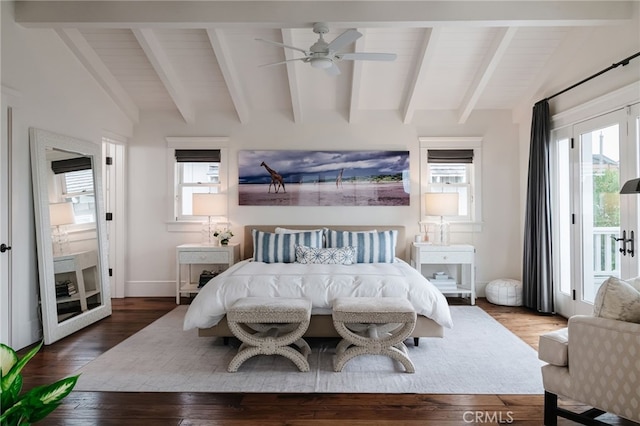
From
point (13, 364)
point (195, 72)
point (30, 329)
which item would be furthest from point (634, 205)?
point (30, 329)

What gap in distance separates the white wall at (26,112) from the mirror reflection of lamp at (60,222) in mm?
193

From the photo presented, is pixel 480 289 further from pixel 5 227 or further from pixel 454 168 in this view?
pixel 5 227

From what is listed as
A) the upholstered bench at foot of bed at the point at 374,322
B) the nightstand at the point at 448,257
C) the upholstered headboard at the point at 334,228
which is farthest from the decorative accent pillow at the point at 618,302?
the upholstered headboard at the point at 334,228

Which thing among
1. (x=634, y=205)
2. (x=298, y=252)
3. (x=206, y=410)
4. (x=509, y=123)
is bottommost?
(x=206, y=410)

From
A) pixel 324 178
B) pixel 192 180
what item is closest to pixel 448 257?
pixel 324 178

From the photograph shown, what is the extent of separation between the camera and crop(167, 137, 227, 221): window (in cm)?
586

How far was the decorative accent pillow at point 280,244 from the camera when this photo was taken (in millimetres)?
5023

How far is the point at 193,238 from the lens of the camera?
19.2 ft

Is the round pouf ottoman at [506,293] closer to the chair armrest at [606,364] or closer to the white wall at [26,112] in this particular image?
the chair armrest at [606,364]

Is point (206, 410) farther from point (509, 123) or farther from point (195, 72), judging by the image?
point (509, 123)

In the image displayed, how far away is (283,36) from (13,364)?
12.2 ft

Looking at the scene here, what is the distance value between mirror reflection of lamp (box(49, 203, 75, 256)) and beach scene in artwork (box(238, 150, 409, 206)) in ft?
7.21

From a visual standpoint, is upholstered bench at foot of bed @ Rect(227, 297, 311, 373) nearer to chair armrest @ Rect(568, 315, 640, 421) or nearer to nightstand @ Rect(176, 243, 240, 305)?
chair armrest @ Rect(568, 315, 640, 421)

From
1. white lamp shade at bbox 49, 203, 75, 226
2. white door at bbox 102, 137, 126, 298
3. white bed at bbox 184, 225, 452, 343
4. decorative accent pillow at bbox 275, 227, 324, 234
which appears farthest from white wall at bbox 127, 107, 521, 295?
white bed at bbox 184, 225, 452, 343
